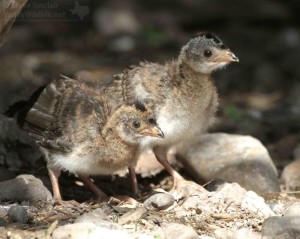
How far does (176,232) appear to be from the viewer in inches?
187

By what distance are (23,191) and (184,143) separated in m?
1.71

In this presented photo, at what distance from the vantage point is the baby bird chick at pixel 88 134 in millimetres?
5469

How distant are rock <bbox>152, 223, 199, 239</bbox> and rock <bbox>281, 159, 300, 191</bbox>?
192 centimetres

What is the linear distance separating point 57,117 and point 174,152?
1537mm

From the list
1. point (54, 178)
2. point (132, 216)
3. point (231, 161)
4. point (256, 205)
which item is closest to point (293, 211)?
point (256, 205)

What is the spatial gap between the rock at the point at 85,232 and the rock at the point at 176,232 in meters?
0.30

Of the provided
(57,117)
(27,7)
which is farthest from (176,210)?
(27,7)

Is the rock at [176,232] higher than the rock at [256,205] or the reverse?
higher

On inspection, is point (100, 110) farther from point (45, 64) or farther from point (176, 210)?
point (45, 64)

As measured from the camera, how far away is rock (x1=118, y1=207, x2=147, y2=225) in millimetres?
4945

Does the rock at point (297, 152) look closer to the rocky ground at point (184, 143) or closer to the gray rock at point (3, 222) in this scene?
the rocky ground at point (184, 143)

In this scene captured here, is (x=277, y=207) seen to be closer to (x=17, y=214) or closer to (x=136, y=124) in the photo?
(x=136, y=124)

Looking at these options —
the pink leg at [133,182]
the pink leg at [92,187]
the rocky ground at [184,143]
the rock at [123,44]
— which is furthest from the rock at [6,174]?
the rock at [123,44]

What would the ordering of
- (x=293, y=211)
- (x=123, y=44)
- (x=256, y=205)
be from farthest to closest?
(x=123, y=44) < (x=256, y=205) < (x=293, y=211)
